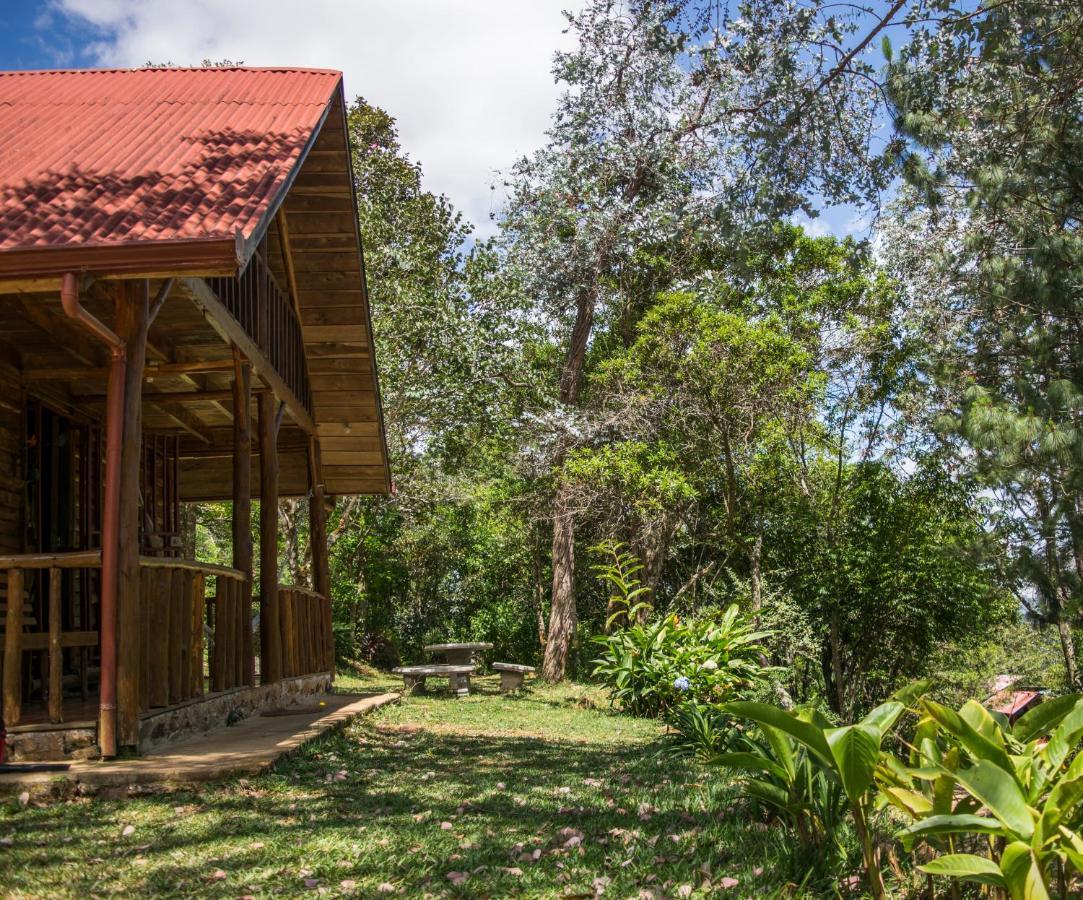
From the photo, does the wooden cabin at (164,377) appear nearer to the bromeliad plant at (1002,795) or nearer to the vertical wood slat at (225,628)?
the vertical wood slat at (225,628)

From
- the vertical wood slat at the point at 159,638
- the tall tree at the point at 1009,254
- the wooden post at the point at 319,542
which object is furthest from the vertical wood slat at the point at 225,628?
the tall tree at the point at 1009,254

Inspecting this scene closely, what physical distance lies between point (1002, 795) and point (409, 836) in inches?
107

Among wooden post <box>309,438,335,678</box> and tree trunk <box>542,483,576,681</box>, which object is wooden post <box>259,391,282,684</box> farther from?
tree trunk <box>542,483,576,681</box>

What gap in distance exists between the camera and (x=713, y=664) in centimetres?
1043

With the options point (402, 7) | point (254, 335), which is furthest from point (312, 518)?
point (402, 7)

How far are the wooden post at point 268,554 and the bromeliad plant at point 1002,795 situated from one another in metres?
7.18

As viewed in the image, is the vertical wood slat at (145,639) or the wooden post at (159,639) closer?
the vertical wood slat at (145,639)

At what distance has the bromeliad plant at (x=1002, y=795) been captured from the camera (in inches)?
114

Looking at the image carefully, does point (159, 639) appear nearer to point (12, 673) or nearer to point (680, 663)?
point (12, 673)

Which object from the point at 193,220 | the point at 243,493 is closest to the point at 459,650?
the point at 243,493

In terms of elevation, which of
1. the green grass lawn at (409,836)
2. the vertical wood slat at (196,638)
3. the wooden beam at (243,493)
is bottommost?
the green grass lawn at (409,836)

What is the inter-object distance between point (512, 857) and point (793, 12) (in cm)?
591

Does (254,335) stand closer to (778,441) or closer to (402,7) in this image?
(402,7)

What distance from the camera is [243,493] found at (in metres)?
8.79
